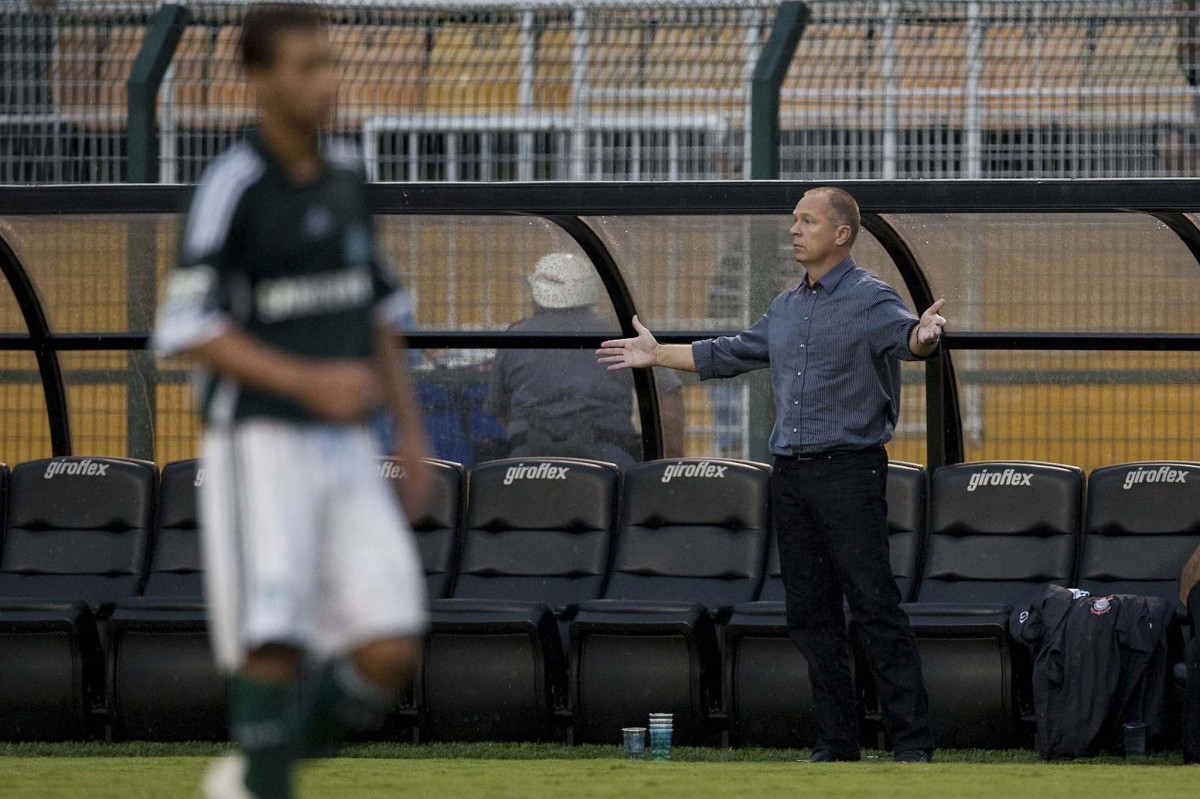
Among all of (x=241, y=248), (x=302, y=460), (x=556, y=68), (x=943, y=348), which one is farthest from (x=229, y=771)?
(x=556, y=68)

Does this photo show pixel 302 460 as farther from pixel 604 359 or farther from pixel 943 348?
pixel 943 348

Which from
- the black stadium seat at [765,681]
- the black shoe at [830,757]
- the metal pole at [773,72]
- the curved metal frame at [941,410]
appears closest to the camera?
the black shoe at [830,757]

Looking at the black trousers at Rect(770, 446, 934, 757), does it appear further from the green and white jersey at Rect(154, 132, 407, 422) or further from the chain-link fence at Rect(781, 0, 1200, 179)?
the chain-link fence at Rect(781, 0, 1200, 179)

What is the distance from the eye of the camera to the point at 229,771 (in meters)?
3.70

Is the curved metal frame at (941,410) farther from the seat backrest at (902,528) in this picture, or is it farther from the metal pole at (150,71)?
the metal pole at (150,71)

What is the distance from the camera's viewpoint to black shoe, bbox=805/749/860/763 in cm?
688

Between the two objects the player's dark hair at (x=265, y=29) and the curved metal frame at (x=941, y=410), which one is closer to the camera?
the player's dark hair at (x=265, y=29)

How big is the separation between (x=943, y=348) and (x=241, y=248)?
6.15 m

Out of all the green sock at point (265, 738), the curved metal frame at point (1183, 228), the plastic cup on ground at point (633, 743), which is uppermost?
the curved metal frame at point (1183, 228)

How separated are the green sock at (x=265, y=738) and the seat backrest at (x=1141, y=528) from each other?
5.48 metres

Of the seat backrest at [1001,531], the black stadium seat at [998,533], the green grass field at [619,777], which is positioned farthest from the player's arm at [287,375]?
the seat backrest at [1001,531]

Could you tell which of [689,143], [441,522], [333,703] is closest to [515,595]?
[441,522]

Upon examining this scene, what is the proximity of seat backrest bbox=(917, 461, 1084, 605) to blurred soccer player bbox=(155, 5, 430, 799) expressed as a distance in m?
5.29

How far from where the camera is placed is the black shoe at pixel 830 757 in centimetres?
688
